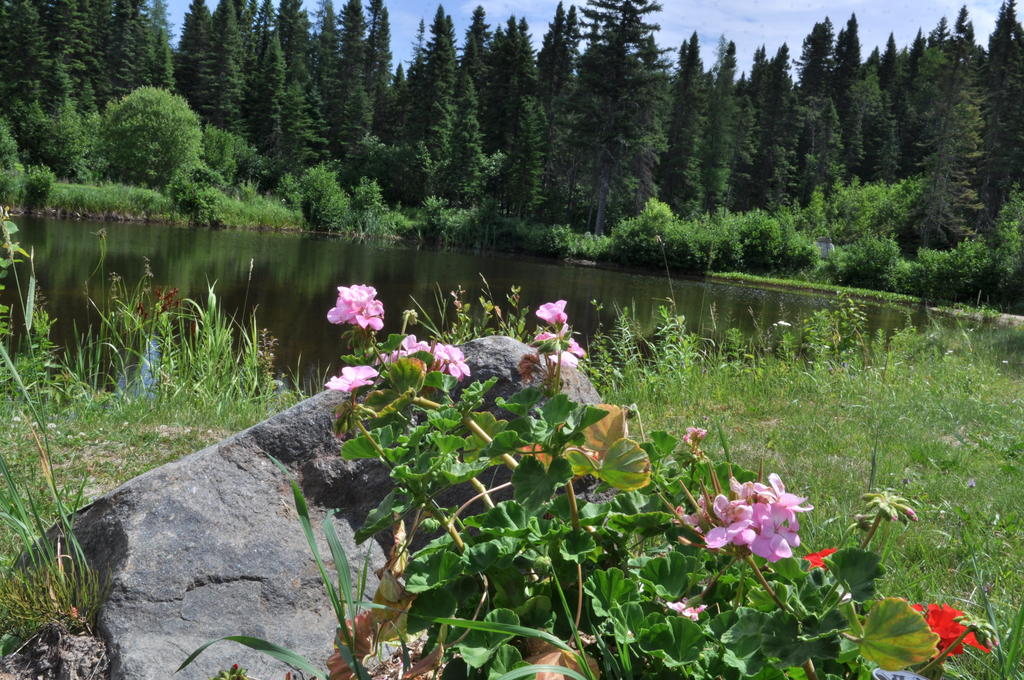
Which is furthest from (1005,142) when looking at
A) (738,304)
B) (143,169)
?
(143,169)

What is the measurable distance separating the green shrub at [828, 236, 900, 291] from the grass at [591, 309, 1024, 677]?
2204cm

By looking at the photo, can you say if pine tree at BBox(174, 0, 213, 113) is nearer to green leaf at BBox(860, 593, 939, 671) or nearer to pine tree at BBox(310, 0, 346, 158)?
pine tree at BBox(310, 0, 346, 158)

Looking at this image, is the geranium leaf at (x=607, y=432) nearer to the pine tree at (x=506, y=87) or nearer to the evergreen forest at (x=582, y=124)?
the evergreen forest at (x=582, y=124)

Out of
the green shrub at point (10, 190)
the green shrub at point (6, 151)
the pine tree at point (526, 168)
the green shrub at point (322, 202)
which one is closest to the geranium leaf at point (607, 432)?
the green shrub at point (10, 190)

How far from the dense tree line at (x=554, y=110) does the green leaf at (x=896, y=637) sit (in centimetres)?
3577

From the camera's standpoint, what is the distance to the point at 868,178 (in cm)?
4950

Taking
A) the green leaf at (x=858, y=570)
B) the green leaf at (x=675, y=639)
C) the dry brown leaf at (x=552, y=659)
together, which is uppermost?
the green leaf at (x=858, y=570)

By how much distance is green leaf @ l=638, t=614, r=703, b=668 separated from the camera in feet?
2.79

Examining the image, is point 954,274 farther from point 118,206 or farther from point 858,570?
point 118,206

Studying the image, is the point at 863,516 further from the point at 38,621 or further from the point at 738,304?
the point at 738,304

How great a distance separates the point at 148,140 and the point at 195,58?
1773 centimetres

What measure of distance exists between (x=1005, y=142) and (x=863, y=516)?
158 ft

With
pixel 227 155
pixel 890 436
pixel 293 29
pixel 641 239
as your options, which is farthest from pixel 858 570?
pixel 293 29

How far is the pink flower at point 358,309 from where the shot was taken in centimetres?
107
